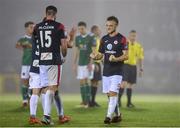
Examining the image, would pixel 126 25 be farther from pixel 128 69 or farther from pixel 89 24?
pixel 128 69

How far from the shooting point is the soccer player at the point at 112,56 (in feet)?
27.0

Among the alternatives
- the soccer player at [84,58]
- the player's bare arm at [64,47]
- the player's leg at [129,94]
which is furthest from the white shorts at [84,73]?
the player's bare arm at [64,47]

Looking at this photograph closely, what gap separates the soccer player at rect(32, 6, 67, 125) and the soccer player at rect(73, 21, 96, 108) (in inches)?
121

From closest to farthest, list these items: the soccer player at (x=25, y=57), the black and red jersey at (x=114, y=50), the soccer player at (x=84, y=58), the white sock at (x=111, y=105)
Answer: the white sock at (x=111, y=105) → the black and red jersey at (x=114, y=50) → the soccer player at (x=25, y=57) → the soccer player at (x=84, y=58)

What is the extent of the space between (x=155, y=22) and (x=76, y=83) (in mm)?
3202

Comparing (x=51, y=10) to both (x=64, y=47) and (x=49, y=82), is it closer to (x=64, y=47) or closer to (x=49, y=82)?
(x=64, y=47)

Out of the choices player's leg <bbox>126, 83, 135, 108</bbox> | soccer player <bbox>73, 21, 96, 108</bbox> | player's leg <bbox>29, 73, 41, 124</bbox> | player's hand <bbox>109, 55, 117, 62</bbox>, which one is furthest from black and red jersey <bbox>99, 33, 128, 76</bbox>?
player's leg <bbox>126, 83, 135, 108</bbox>

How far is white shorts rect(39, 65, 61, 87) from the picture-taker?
26.4ft

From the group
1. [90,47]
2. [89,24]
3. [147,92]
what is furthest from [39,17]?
[90,47]

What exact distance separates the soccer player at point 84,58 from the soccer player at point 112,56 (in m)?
2.75

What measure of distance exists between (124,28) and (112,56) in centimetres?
975

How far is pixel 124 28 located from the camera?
17.9 metres

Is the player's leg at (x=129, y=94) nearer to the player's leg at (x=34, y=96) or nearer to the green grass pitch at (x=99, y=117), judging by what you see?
the green grass pitch at (x=99, y=117)

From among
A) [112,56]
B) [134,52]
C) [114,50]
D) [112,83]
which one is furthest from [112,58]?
[134,52]
